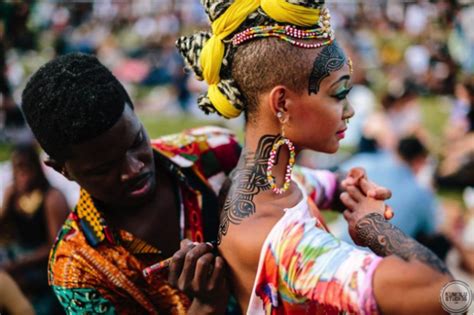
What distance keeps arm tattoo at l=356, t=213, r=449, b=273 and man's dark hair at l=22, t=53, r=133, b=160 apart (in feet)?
3.47

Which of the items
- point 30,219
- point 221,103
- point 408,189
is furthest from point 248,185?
point 408,189

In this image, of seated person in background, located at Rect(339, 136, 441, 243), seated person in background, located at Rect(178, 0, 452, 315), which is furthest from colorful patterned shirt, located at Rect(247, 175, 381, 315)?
seated person in background, located at Rect(339, 136, 441, 243)

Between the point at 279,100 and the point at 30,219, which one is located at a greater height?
the point at 279,100

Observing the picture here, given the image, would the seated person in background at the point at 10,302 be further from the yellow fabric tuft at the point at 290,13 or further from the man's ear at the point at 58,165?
the yellow fabric tuft at the point at 290,13

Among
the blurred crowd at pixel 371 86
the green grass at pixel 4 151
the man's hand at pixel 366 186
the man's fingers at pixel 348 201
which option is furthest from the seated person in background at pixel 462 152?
the green grass at pixel 4 151

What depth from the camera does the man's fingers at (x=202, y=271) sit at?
7.45 feet

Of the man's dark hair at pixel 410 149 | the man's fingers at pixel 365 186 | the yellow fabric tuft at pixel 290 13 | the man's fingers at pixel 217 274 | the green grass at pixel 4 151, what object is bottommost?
the green grass at pixel 4 151

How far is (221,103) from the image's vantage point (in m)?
2.40

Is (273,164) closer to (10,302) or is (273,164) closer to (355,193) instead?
(355,193)

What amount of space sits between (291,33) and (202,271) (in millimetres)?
858

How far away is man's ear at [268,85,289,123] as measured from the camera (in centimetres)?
224

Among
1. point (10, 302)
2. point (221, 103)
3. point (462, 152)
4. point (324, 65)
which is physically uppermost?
point (324, 65)

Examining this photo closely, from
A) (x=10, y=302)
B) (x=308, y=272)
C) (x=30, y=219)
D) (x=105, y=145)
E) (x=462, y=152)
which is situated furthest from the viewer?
(x=462, y=152)

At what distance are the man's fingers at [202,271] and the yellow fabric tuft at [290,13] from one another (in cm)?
84
